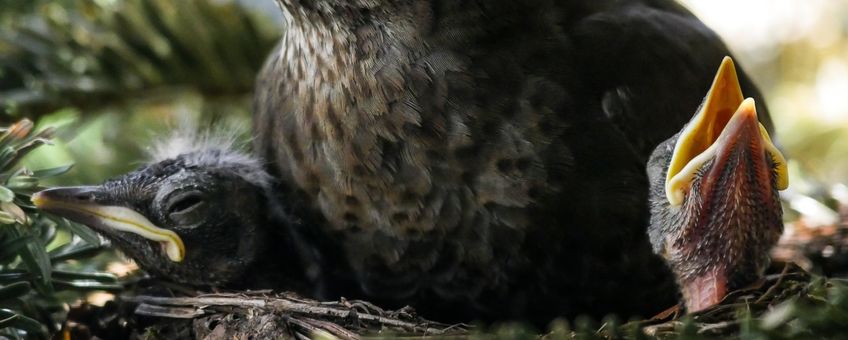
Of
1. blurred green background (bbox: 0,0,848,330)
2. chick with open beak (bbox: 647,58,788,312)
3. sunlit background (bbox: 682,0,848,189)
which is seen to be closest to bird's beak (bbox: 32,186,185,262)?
blurred green background (bbox: 0,0,848,330)

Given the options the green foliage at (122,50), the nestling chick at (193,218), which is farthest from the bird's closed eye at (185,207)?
the green foliage at (122,50)

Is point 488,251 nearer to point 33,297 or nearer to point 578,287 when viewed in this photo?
point 578,287

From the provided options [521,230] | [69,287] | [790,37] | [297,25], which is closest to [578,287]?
[521,230]

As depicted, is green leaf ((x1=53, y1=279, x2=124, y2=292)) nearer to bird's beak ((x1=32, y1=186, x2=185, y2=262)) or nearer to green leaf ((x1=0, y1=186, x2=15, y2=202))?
bird's beak ((x1=32, y1=186, x2=185, y2=262))

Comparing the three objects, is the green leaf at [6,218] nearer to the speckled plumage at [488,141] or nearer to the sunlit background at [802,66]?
the speckled plumage at [488,141]

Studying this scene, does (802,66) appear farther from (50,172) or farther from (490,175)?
(50,172)
